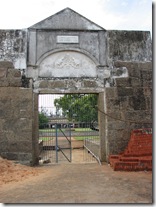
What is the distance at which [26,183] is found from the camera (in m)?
6.06

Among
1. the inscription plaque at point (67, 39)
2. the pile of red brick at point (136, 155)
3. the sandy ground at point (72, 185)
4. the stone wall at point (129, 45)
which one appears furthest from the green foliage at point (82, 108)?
the sandy ground at point (72, 185)

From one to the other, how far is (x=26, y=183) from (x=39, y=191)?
0.86m

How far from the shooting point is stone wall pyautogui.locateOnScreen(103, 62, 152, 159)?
28.3 ft

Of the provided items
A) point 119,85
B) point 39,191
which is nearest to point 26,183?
point 39,191

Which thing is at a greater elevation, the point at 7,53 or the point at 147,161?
the point at 7,53

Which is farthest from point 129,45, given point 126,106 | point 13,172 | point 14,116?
point 13,172

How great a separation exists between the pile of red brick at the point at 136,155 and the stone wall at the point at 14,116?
2.81 metres


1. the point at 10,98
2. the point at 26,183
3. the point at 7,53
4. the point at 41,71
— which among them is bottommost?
the point at 26,183

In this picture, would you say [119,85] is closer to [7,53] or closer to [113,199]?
[7,53]

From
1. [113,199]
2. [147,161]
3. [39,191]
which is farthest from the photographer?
[147,161]

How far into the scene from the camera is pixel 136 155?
7797mm

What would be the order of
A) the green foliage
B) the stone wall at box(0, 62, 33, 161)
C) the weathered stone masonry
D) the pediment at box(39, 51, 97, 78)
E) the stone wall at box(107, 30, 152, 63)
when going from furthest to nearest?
the green foliage < the stone wall at box(107, 30, 152, 63) < the pediment at box(39, 51, 97, 78) < the weathered stone masonry < the stone wall at box(0, 62, 33, 161)

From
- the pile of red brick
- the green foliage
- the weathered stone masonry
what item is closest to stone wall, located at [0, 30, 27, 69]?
the weathered stone masonry

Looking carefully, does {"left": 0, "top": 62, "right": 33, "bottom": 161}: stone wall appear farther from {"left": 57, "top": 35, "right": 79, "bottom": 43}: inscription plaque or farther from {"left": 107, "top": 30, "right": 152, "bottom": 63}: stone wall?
{"left": 107, "top": 30, "right": 152, "bottom": 63}: stone wall
